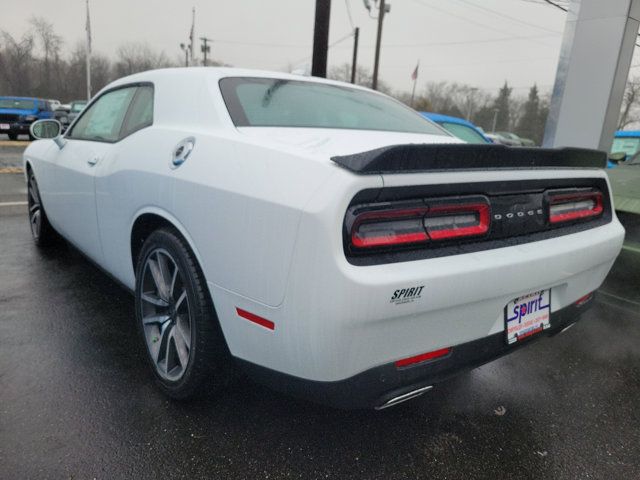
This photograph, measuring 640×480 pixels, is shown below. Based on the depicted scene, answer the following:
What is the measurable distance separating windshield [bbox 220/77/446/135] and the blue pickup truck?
19157 mm

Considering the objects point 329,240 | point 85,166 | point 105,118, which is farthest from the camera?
point 105,118

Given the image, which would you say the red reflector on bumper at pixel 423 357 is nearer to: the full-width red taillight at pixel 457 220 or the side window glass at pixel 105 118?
the full-width red taillight at pixel 457 220

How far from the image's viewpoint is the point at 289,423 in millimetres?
1960

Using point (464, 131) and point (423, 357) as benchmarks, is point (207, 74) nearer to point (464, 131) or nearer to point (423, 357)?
point (423, 357)

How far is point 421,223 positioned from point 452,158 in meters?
0.24

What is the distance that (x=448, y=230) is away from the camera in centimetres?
154

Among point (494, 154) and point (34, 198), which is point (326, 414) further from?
point (34, 198)

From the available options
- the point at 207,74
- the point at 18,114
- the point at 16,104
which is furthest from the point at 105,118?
the point at 16,104

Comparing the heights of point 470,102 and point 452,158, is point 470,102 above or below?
above

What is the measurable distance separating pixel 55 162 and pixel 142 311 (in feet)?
5.52

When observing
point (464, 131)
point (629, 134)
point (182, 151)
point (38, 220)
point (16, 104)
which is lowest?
point (38, 220)

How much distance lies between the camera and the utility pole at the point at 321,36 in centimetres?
893

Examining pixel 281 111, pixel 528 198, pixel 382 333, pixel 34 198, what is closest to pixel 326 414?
pixel 382 333

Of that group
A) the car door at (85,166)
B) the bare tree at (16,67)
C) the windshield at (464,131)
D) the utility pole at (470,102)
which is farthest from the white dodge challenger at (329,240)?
the utility pole at (470,102)
